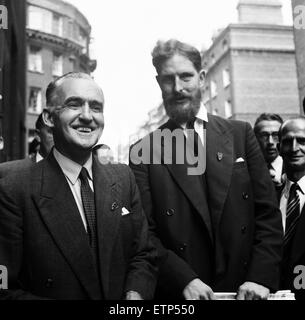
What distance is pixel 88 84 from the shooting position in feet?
6.35

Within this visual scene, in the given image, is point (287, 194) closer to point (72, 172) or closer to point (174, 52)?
point (174, 52)

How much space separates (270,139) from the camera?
338 centimetres

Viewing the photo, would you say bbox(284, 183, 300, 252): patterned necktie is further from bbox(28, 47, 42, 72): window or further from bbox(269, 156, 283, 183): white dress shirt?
bbox(28, 47, 42, 72): window

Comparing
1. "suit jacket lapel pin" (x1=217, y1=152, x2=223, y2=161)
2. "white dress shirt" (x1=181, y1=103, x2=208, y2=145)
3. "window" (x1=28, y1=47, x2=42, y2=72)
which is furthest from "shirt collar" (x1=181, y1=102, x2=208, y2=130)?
Answer: "window" (x1=28, y1=47, x2=42, y2=72)

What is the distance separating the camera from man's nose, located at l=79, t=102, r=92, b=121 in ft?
6.26

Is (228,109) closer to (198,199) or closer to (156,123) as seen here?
(156,123)

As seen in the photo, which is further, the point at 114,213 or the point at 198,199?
the point at 198,199

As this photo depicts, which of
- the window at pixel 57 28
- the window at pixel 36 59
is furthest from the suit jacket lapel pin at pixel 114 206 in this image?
the window at pixel 57 28

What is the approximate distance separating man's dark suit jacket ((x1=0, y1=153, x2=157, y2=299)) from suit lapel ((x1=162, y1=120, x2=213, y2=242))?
10.5 inches

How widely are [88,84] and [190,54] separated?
61 cm

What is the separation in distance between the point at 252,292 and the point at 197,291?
28 centimetres

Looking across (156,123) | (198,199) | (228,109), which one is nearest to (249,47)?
(228,109)

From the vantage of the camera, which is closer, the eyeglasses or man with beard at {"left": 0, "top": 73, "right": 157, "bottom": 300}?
man with beard at {"left": 0, "top": 73, "right": 157, "bottom": 300}

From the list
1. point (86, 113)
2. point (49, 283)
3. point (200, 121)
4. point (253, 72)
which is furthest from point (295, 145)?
point (253, 72)
